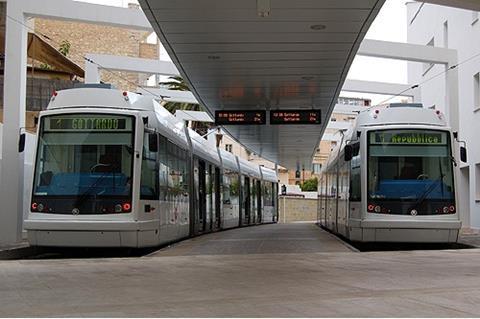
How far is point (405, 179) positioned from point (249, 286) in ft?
26.5

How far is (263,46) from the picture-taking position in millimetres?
16547

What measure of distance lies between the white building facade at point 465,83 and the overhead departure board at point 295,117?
4667mm

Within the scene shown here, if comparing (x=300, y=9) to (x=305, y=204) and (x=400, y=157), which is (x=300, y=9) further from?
(x=305, y=204)

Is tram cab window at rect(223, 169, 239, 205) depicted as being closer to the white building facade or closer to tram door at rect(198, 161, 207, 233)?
tram door at rect(198, 161, 207, 233)

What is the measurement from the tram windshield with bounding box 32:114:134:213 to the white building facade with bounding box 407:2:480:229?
510 inches

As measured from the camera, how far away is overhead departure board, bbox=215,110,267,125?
85.2ft

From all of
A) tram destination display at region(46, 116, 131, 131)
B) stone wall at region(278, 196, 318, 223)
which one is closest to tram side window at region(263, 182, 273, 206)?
stone wall at region(278, 196, 318, 223)

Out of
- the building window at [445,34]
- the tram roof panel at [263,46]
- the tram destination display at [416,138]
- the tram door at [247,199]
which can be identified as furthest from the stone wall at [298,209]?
the tram destination display at [416,138]

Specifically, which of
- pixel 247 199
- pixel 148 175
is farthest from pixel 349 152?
pixel 247 199

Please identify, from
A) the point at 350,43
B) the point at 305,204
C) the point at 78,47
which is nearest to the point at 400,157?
the point at 350,43

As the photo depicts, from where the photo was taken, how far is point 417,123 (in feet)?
53.3

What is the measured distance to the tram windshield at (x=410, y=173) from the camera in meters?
15.7

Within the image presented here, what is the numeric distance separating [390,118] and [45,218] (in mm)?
8402

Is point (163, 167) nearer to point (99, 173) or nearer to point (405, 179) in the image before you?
point (99, 173)
